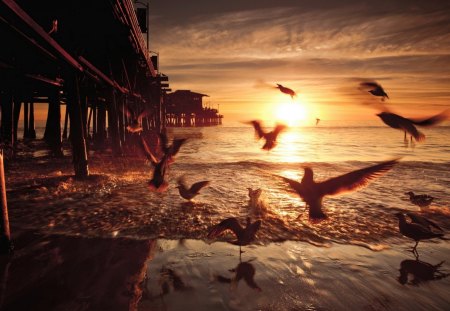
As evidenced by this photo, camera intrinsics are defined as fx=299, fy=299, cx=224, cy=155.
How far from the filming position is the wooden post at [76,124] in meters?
7.49

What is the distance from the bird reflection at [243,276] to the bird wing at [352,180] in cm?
144

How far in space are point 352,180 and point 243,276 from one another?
1846 millimetres

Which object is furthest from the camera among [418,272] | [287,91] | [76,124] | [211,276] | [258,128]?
[76,124]

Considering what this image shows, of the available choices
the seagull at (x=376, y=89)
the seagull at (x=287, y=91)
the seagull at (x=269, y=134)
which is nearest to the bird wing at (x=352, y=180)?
the seagull at (x=376, y=89)

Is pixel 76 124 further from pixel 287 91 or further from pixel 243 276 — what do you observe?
pixel 243 276

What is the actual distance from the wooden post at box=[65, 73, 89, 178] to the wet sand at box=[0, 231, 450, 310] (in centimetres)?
378

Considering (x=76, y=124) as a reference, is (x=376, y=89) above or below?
above

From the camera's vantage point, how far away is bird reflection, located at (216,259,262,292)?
10.9 ft

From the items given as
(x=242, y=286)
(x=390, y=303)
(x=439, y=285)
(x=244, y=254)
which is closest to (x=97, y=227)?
(x=244, y=254)

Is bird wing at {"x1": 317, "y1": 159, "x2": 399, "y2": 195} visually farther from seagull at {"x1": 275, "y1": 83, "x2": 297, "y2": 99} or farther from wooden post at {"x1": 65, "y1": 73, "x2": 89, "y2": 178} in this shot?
wooden post at {"x1": 65, "y1": 73, "x2": 89, "y2": 178}

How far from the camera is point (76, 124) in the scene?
769cm

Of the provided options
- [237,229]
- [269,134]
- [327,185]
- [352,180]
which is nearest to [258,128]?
[269,134]

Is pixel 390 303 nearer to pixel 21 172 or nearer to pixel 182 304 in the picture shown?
pixel 182 304

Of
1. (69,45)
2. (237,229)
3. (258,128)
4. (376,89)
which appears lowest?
(237,229)
